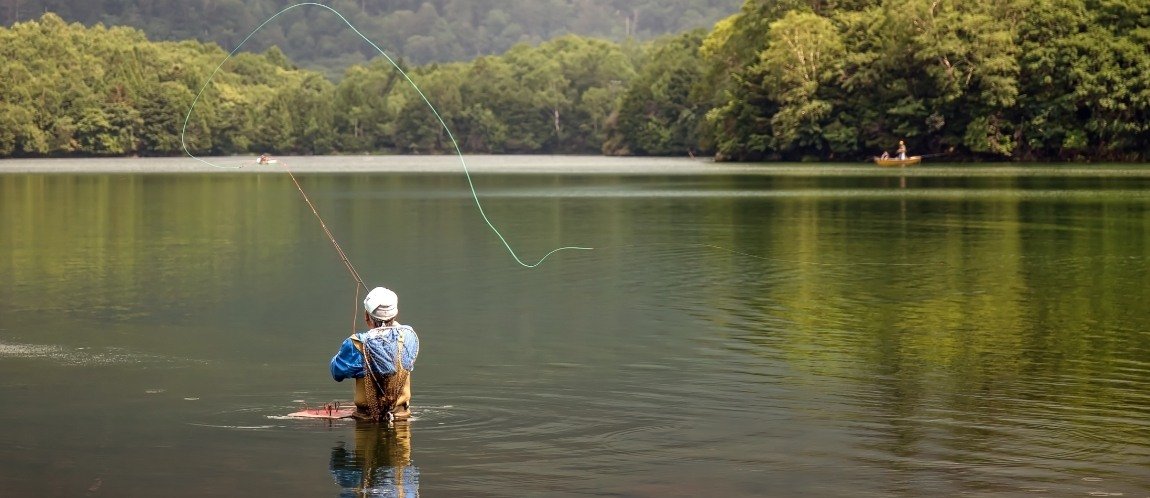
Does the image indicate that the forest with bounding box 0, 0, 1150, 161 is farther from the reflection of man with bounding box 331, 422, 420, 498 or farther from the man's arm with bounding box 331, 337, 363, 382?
the reflection of man with bounding box 331, 422, 420, 498

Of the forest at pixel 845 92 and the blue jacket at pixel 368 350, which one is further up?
the forest at pixel 845 92

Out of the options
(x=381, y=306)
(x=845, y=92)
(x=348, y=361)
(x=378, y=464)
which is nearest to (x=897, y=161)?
(x=845, y=92)

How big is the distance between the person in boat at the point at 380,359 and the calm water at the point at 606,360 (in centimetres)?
28

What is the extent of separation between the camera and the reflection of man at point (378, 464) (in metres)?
11.4

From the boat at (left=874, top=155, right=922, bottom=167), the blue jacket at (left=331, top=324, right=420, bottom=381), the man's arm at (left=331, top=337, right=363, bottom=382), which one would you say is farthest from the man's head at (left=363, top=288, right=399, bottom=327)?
the boat at (left=874, top=155, right=922, bottom=167)

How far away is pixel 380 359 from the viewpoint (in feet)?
43.5

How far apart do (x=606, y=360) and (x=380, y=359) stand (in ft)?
15.0

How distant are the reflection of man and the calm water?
4cm

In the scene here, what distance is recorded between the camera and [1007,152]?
9044 cm

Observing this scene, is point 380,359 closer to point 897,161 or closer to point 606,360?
point 606,360

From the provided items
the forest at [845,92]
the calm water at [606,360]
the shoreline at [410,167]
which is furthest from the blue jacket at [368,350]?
the shoreline at [410,167]

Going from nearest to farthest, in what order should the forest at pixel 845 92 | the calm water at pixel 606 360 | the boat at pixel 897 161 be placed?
the calm water at pixel 606 360, the forest at pixel 845 92, the boat at pixel 897 161

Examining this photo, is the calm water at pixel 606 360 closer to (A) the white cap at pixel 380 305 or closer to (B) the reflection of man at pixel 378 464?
(B) the reflection of man at pixel 378 464

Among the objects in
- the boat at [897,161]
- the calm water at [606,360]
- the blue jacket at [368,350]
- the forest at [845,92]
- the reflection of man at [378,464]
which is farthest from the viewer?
the boat at [897,161]
